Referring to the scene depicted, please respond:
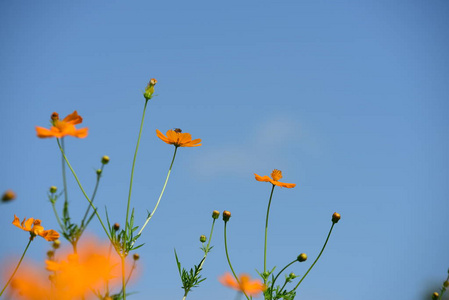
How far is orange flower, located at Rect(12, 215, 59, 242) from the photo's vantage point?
7.01ft

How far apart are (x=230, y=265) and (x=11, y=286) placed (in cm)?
137

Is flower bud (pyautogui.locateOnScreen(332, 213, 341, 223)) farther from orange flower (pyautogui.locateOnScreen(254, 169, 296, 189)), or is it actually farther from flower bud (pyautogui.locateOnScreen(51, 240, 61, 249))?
flower bud (pyautogui.locateOnScreen(51, 240, 61, 249))

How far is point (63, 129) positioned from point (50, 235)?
609 mm

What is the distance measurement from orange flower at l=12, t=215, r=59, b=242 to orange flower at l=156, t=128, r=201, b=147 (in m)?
1.05

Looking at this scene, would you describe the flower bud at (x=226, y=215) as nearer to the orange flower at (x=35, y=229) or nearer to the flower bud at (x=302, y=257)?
the flower bud at (x=302, y=257)

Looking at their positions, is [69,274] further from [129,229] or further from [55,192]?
[55,192]

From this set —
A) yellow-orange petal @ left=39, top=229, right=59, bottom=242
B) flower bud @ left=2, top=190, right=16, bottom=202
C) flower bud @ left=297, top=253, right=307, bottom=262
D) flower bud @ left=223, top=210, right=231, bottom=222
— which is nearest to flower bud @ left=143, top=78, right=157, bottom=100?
yellow-orange petal @ left=39, top=229, right=59, bottom=242

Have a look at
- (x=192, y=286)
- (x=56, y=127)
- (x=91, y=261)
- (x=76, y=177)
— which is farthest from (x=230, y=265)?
(x=91, y=261)

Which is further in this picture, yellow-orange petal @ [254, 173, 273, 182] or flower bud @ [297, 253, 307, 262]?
yellow-orange petal @ [254, 173, 273, 182]

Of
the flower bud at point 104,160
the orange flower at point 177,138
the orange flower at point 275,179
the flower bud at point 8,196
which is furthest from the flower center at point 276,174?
the flower bud at point 8,196

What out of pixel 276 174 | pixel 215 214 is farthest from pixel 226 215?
pixel 276 174

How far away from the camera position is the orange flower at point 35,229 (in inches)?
84.1

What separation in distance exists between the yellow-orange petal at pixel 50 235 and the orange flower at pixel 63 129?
57 cm

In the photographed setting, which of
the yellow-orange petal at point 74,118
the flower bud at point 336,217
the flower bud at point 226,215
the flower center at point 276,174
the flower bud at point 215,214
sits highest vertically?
the flower center at point 276,174
